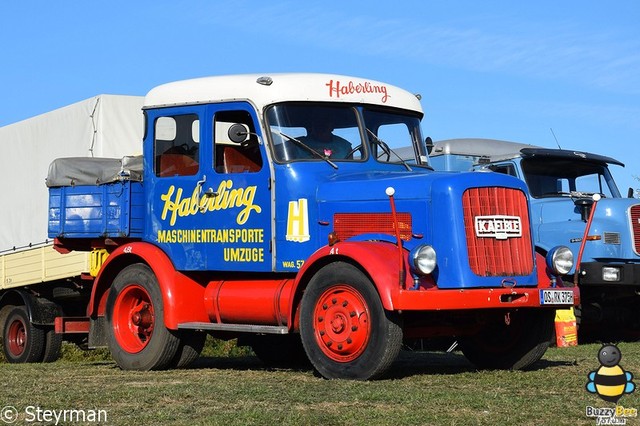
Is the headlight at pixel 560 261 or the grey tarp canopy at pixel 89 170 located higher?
the grey tarp canopy at pixel 89 170

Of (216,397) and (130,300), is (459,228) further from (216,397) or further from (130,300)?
(130,300)

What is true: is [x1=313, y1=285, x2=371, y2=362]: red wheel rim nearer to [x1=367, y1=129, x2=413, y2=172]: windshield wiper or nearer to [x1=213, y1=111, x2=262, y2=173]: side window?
[x1=213, y1=111, x2=262, y2=173]: side window

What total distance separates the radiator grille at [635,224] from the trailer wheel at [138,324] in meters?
7.32

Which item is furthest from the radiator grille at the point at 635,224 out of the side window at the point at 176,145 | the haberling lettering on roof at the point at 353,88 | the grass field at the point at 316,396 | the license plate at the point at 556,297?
the side window at the point at 176,145

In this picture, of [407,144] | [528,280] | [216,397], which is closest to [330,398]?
[216,397]

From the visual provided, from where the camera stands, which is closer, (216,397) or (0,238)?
(216,397)

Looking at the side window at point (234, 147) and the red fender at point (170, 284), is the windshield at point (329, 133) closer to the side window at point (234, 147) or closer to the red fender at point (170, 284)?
the side window at point (234, 147)

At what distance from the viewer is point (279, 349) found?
12742 millimetres

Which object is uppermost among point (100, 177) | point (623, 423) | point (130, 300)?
point (100, 177)

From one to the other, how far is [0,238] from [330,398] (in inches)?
444

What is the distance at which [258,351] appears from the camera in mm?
12945

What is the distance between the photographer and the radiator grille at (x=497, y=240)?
958 centimetres

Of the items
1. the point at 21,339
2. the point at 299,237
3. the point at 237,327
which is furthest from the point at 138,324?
the point at 21,339

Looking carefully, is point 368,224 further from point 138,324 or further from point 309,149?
point 138,324
